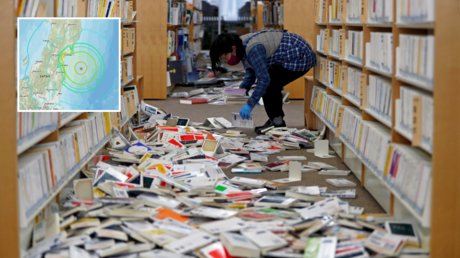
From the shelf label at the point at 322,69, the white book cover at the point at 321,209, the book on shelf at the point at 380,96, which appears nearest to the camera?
the white book cover at the point at 321,209

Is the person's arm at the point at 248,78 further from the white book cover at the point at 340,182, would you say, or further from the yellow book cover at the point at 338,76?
the white book cover at the point at 340,182

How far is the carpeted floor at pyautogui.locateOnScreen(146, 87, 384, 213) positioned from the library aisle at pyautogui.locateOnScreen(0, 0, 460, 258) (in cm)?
2

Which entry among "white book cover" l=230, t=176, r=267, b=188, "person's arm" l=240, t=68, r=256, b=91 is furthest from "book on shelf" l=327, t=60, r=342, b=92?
"white book cover" l=230, t=176, r=267, b=188

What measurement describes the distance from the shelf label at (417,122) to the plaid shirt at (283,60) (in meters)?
2.51

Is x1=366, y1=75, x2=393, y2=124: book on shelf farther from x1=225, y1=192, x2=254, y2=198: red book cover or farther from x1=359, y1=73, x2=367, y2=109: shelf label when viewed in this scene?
x1=225, y1=192, x2=254, y2=198: red book cover

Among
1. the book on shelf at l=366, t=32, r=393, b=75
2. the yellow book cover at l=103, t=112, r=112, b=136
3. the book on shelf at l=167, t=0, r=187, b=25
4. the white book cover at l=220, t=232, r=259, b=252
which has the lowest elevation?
the white book cover at l=220, t=232, r=259, b=252

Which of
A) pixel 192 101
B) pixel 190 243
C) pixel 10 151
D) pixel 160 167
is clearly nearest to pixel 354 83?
pixel 160 167

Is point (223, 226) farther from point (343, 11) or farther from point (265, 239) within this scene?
point (343, 11)

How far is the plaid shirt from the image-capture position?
4637mm

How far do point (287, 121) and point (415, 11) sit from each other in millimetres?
3605

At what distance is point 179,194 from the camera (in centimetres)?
289

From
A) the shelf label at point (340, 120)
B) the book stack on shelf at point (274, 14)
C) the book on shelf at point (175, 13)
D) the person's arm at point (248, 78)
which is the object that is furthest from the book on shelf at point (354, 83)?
the book on shelf at point (175, 13)

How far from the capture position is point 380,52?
113 inches

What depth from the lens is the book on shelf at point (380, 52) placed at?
268 cm
